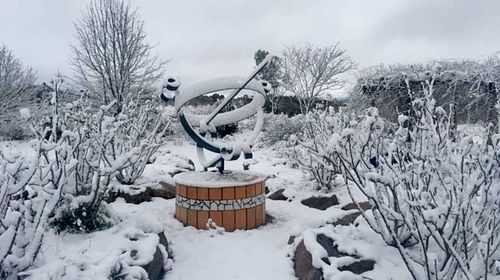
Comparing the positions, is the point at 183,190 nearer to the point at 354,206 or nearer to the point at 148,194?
the point at 148,194

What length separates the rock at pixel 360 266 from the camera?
3254 millimetres

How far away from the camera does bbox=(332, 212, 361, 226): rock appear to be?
4313 mm

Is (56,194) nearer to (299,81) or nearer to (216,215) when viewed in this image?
(216,215)

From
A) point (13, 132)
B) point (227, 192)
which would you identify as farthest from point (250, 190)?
point (13, 132)

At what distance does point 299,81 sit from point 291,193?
17756 mm

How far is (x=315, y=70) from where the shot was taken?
2350 centimetres

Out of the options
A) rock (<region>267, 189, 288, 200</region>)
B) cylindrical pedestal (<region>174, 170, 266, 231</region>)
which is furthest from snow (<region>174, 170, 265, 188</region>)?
rock (<region>267, 189, 288, 200</region>)

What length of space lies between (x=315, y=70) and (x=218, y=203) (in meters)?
19.5

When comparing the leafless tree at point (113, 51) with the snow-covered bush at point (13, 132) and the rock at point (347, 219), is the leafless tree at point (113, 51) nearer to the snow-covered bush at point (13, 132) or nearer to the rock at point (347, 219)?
the snow-covered bush at point (13, 132)

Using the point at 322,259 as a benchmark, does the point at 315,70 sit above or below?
above

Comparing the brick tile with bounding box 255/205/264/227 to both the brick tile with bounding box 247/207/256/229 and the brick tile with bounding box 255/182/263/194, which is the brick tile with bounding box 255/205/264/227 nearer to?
the brick tile with bounding box 247/207/256/229

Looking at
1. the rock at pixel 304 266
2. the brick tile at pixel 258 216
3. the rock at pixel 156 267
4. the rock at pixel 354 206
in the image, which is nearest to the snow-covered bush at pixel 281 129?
the rock at pixel 354 206

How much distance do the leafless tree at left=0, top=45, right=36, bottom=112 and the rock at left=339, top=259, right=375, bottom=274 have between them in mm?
14237

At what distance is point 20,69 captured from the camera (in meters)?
15.8
